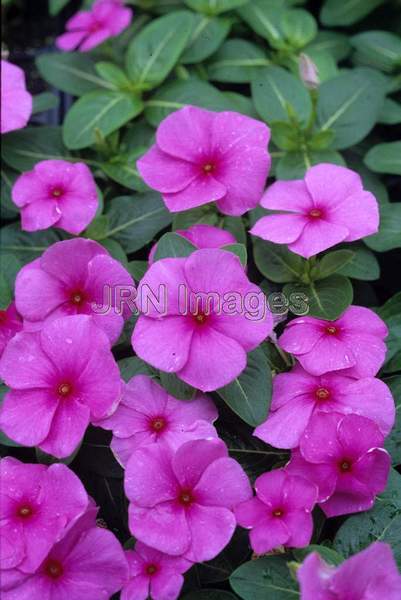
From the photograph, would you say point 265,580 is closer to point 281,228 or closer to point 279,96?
point 281,228

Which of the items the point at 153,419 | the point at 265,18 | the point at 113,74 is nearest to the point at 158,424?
the point at 153,419

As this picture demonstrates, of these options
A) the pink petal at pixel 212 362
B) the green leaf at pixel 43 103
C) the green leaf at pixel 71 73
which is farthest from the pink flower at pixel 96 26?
the pink petal at pixel 212 362

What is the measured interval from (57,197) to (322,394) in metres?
0.60

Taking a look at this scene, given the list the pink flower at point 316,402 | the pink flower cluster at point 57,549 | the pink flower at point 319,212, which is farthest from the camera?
the pink flower at point 319,212

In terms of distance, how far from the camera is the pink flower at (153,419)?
1.01m

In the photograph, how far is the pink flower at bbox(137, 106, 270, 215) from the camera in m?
1.22

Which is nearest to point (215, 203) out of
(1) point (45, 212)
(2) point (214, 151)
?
(2) point (214, 151)

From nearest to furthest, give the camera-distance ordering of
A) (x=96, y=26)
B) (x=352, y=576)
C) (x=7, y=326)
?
(x=352, y=576), (x=7, y=326), (x=96, y=26)

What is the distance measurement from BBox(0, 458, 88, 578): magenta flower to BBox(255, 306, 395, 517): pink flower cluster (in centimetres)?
28

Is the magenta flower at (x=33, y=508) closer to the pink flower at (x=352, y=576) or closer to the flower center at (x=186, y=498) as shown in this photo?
the flower center at (x=186, y=498)

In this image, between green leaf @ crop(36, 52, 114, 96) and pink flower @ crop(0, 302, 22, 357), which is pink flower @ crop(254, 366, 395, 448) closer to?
pink flower @ crop(0, 302, 22, 357)

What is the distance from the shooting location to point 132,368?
1121 millimetres

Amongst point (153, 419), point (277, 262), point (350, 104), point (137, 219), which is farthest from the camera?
point (350, 104)

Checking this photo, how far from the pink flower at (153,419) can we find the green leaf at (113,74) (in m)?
0.89
